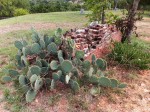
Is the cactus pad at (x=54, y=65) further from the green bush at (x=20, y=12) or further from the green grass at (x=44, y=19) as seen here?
the green bush at (x=20, y=12)

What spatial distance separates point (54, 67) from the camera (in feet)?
13.4

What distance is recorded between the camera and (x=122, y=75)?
4785mm

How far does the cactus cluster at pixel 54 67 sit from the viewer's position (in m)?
4.01

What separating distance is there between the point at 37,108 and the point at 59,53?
86cm

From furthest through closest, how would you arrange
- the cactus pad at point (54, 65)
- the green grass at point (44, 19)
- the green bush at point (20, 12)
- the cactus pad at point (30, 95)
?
the green bush at point (20, 12) → the green grass at point (44, 19) → the cactus pad at point (54, 65) → the cactus pad at point (30, 95)

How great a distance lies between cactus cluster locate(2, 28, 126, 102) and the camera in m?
→ 4.01

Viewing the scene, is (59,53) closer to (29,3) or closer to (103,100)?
(103,100)

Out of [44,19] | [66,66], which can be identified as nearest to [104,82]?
[66,66]

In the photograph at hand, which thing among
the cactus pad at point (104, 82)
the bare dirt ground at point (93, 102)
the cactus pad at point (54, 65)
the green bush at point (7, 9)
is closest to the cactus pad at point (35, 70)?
the cactus pad at point (54, 65)

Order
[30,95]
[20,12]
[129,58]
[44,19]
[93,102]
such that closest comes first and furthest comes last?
1. [30,95]
2. [93,102]
3. [129,58]
4. [44,19]
5. [20,12]

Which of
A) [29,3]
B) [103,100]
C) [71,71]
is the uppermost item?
[71,71]

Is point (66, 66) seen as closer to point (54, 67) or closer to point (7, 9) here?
point (54, 67)

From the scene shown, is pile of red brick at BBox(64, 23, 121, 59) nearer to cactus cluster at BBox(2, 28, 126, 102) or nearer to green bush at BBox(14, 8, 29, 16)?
cactus cluster at BBox(2, 28, 126, 102)

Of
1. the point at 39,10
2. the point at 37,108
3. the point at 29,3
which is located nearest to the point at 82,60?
the point at 37,108
